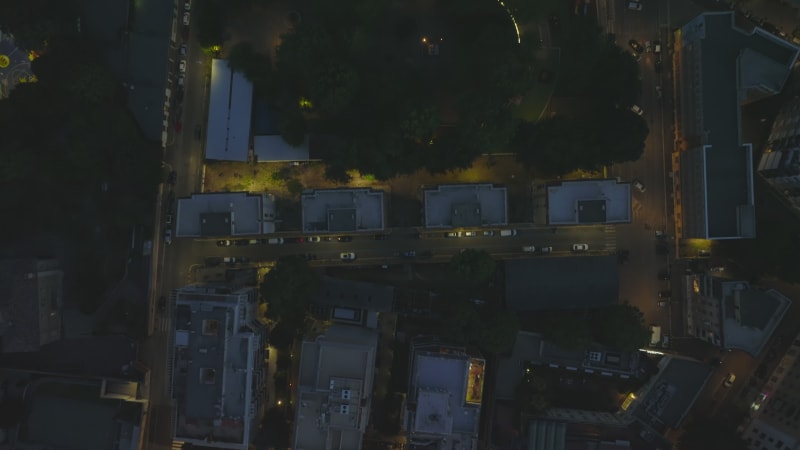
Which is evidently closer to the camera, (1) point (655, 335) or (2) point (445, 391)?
(2) point (445, 391)

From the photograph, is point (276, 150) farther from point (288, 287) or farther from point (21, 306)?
point (21, 306)

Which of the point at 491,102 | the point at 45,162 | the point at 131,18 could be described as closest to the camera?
the point at 491,102

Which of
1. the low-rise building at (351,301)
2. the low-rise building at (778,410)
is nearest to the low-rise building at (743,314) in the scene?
the low-rise building at (778,410)

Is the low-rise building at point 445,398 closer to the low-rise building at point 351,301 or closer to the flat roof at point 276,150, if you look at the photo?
the low-rise building at point 351,301

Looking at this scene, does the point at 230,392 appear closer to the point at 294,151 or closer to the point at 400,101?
the point at 294,151

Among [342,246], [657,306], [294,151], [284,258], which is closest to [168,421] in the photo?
[284,258]

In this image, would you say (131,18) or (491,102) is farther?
(131,18)

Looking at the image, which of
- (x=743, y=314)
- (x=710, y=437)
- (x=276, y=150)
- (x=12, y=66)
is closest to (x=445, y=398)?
(x=710, y=437)
